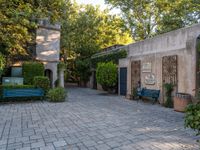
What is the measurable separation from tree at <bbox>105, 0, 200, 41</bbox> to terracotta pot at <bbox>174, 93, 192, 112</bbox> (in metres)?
14.2

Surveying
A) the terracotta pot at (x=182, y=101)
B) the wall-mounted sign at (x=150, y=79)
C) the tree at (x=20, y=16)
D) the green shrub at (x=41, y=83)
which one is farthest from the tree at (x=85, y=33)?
the terracotta pot at (x=182, y=101)

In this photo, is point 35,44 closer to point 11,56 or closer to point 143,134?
point 11,56

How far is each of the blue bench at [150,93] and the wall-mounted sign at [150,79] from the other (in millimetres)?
455

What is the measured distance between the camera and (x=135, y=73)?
13336 millimetres

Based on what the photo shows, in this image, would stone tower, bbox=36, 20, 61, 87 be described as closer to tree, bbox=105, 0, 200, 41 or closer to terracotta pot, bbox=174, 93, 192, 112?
tree, bbox=105, 0, 200, 41

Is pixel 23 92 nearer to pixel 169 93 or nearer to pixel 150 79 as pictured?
pixel 150 79

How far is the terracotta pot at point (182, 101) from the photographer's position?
8.58 metres

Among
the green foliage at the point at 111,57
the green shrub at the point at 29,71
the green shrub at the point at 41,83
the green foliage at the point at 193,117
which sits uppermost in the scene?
the green foliage at the point at 111,57

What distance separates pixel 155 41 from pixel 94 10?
53.8 feet

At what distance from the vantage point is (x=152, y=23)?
2498 centimetres

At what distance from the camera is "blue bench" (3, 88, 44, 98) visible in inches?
412

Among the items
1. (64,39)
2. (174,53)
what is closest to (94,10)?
(64,39)

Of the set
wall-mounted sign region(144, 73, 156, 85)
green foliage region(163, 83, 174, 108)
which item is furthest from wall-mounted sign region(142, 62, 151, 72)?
green foliage region(163, 83, 174, 108)

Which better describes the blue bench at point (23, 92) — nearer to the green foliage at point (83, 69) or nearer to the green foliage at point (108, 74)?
the green foliage at point (108, 74)
